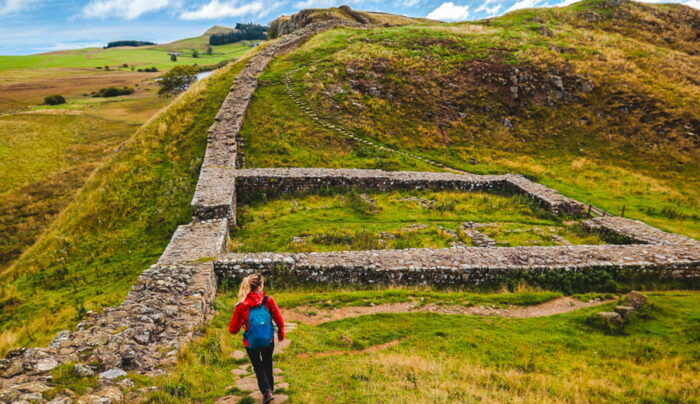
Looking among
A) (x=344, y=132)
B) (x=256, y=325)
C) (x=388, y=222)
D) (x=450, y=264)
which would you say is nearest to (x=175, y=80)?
(x=344, y=132)

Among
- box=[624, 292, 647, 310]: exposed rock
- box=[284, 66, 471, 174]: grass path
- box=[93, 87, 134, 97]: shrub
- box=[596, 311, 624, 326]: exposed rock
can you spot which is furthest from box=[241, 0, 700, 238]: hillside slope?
box=[93, 87, 134, 97]: shrub

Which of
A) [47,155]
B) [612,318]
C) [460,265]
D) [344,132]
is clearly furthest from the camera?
[47,155]

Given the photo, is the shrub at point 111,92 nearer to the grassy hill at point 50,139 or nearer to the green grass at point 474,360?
the grassy hill at point 50,139

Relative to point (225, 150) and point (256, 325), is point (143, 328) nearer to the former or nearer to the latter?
point (256, 325)

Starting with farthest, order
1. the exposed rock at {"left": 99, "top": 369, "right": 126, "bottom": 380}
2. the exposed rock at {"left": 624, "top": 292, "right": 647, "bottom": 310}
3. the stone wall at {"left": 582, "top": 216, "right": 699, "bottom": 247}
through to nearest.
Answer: the stone wall at {"left": 582, "top": 216, "right": 699, "bottom": 247}, the exposed rock at {"left": 624, "top": 292, "right": 647, "bottom": 310}, the exposed rock at {"left": 99, "top": 369, "right": 126, "bottom": 380}

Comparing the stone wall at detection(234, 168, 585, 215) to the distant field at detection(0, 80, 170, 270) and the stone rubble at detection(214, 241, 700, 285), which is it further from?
the distant field at detection(0, 80, 170, 270)

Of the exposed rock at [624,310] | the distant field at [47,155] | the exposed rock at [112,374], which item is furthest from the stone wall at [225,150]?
the exposed rock at [624,310]

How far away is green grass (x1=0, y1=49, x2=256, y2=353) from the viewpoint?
1222 cm

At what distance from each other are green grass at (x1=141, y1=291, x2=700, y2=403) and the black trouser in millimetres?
547

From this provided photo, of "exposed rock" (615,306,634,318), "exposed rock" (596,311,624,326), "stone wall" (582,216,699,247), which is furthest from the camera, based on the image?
"stone wall" (582,216,699,247)

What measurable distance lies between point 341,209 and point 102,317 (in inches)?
512

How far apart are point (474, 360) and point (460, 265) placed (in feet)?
16.9

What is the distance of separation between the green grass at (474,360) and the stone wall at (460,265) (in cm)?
161

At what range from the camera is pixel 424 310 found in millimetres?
11602
